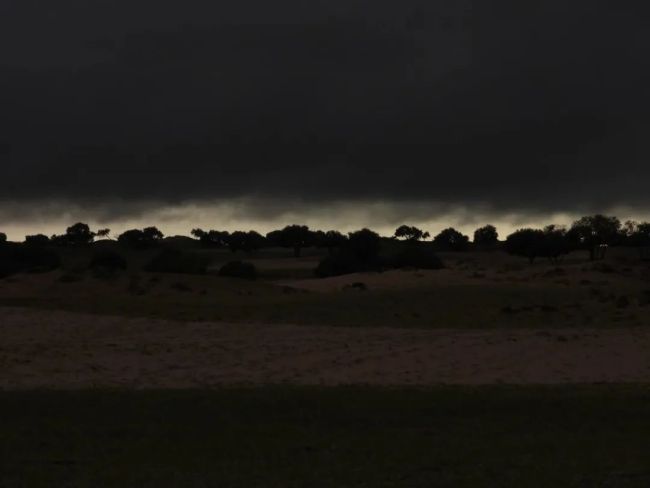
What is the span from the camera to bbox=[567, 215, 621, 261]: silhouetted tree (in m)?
92.1

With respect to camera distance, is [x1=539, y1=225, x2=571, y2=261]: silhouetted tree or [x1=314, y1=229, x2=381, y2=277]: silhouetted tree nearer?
[x1=314, y1=229, x2=381, y2=277]: silhouetted tree

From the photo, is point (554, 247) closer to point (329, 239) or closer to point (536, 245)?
point (536, 245)

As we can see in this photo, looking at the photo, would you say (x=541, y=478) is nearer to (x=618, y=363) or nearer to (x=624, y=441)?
(x=624, y=441)

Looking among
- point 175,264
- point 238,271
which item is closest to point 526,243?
point 238,271

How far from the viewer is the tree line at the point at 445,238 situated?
87062 millimetres

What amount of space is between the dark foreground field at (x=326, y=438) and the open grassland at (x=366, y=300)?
1281 cm

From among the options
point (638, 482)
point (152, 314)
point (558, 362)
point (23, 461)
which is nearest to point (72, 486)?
point (23, 461)

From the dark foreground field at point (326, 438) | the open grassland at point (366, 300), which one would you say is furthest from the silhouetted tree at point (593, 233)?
the dark foreground field at point (326, 438)

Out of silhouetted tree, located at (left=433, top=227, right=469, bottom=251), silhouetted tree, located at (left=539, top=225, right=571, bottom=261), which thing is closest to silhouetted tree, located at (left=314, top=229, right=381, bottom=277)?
silhouetted tree, located at (left=539, top=225, right=571, bottom=261)

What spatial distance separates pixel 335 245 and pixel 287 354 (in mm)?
78890

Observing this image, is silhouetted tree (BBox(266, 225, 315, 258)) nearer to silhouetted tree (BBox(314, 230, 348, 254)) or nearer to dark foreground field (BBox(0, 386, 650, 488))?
silhouetted tree (BBox(314, 230, 348, 254))

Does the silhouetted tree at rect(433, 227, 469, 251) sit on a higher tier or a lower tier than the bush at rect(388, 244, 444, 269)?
higher

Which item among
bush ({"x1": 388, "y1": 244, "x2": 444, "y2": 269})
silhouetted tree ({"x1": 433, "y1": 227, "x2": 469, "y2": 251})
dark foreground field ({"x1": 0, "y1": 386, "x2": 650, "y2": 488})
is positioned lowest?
dark foreground field ({"x1": 0, "y1": 386, "x2": 650, "y2": 488})

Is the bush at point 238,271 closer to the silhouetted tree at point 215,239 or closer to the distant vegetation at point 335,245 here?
the distant vegetation at point 335,245
